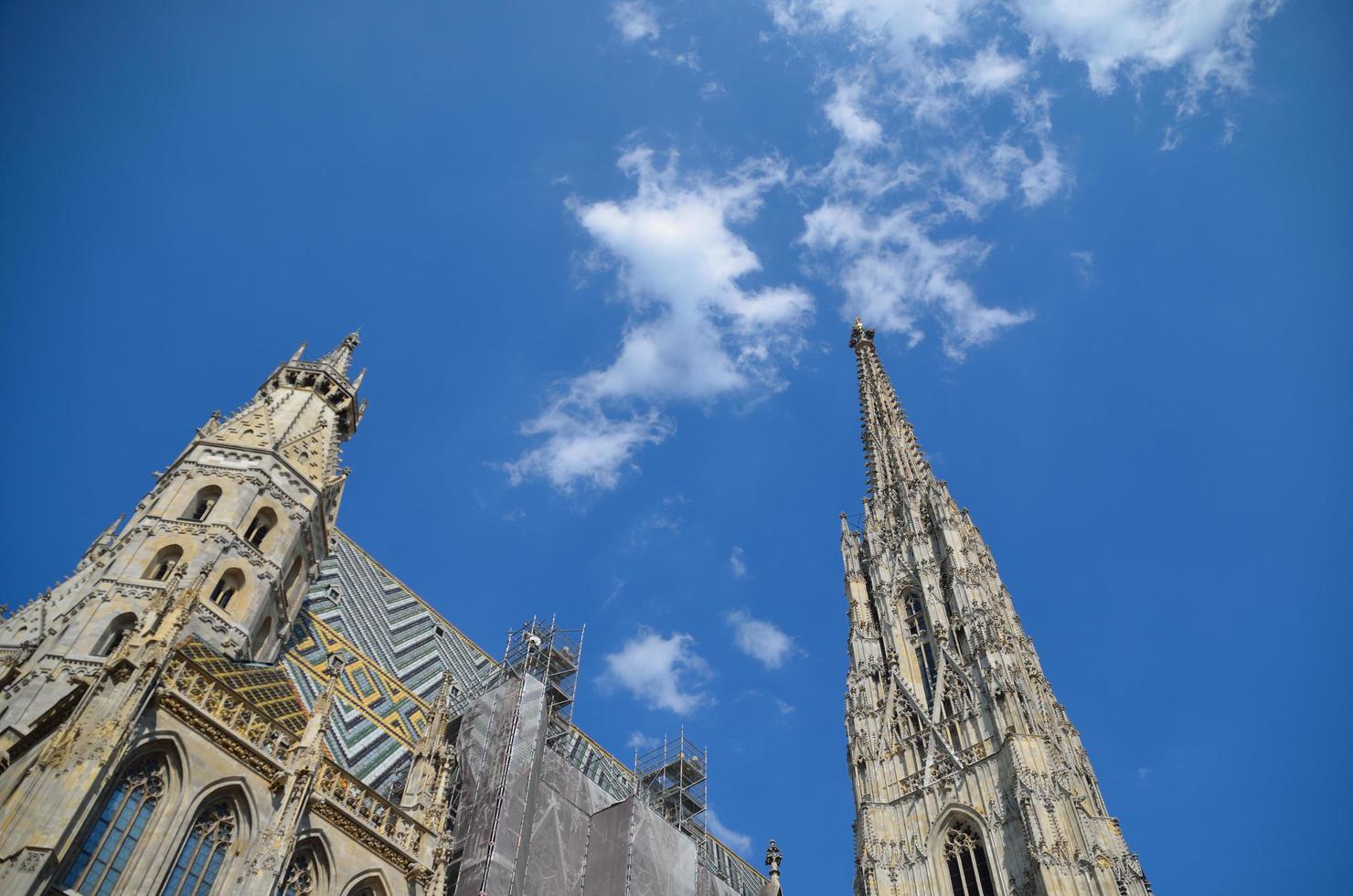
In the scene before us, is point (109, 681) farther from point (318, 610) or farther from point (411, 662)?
point (411, 662)

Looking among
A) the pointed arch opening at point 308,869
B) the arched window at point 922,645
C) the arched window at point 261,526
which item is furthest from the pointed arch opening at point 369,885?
the arched window at point 922,645

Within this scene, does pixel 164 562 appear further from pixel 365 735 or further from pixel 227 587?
pixel 365 735

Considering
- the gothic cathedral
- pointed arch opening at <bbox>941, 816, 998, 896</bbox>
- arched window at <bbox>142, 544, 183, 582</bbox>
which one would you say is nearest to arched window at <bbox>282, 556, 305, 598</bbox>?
the gothic cathedral

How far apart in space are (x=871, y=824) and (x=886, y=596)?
9284 millimetres

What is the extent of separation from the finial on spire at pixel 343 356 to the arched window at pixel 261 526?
686 cm

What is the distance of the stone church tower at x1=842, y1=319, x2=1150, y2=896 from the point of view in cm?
2394

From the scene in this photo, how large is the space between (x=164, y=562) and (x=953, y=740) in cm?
2066

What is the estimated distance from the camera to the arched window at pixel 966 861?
81.7ft

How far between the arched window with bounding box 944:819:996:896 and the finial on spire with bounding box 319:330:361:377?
789 inches

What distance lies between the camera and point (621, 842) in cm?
2116

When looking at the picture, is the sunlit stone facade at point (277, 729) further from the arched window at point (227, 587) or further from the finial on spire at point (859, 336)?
the finial on spire at point (859, 336)

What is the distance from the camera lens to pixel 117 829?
43.3ft

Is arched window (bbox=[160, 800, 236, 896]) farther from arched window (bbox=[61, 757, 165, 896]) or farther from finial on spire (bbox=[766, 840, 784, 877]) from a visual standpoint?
finial on spire (bbox=[766, 840, 784, 877])

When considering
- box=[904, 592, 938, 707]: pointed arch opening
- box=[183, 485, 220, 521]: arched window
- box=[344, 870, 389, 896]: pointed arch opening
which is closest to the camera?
box=[344, 870, 389, 896]: pointed arch opening
